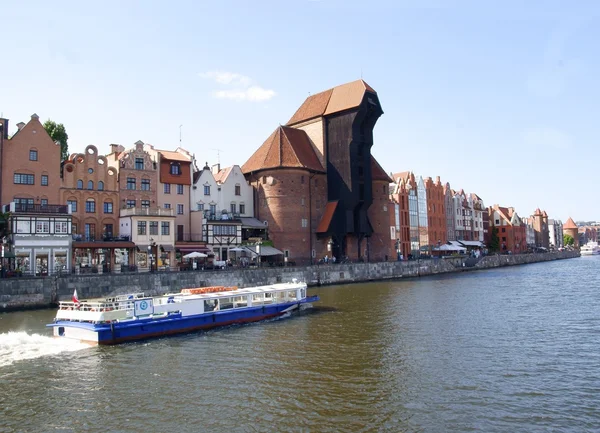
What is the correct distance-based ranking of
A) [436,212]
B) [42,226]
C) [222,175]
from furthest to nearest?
[436,212] < [222,175] < [42,226]

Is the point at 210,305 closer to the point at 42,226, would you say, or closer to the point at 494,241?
the point at 42,226

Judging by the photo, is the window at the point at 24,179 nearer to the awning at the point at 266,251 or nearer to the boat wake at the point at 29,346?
the awning at the point at 266,251

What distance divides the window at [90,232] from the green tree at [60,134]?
1768 centimetres

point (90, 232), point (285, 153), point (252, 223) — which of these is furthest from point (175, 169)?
point (285, 153)

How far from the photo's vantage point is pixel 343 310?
40.7 metres

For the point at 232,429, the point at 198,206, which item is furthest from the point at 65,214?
the point at 232,429

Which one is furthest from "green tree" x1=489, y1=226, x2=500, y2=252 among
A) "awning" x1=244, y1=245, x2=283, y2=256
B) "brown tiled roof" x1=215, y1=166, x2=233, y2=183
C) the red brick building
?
"brown tiled roof" x1=215, y1=166, x2=233, y2=183

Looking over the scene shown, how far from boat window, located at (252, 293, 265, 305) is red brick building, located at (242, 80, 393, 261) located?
3267 cm

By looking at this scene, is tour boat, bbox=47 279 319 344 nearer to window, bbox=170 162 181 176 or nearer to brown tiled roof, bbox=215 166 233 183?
window, bbox=170 162 181 176

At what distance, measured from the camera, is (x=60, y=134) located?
233 feet

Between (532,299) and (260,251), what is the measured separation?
32574 mm

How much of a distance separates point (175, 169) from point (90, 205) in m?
11.5

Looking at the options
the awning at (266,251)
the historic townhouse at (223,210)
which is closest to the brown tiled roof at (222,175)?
the historic townhouse at (223,210)

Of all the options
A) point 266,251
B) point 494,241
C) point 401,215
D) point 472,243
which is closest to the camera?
point 266,251
